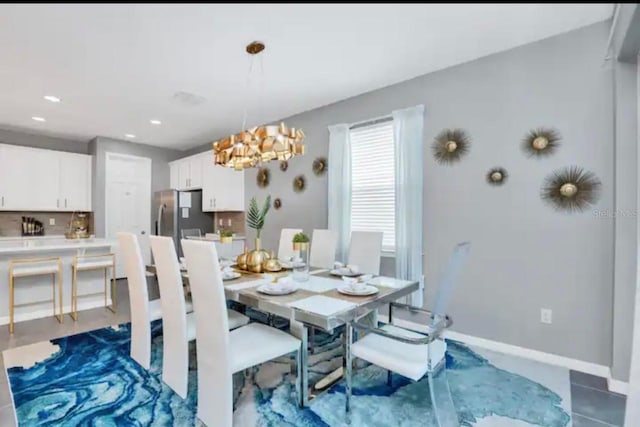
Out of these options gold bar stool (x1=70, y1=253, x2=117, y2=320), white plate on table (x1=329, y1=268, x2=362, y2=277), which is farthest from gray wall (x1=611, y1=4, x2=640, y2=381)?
gold bar stool (x1=70, y1=253, x2=117, y2=320)

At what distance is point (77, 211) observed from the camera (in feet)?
18.6

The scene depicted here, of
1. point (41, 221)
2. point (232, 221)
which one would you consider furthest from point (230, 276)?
point (41, 221)

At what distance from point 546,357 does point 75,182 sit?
6.81m

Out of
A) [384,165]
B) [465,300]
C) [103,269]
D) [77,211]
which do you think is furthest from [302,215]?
[77,211]

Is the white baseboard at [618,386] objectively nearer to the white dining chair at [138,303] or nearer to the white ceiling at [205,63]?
the white ceiling at [205,63]

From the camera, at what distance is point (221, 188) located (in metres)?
5.46

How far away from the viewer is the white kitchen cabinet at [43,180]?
4926mm

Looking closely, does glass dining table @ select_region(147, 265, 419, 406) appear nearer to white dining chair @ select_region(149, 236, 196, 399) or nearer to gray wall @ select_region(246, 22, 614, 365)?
white dining chair @ select_region(149, 236, 196, 399)

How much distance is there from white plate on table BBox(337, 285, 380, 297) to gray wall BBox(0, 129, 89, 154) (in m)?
5.90

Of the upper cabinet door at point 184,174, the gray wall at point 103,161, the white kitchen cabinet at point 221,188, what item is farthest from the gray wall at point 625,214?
the gray wall at point 103,161

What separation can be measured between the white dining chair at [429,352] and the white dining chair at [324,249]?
1394mm

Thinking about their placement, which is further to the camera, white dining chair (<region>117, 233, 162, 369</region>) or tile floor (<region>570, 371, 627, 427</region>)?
white dining chair (<region>117, 233, 162, 369</region>)

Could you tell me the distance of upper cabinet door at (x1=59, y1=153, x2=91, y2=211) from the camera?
542cm

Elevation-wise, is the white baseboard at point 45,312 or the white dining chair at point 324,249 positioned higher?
the white dining chair at point 324,249
